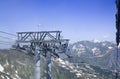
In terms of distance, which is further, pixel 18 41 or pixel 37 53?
pixel 18 41

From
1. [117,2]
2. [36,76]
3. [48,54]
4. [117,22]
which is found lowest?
[36,76]

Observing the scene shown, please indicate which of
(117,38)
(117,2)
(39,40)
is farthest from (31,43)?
(117,2)

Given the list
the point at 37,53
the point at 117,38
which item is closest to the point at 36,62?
the point at 37,53

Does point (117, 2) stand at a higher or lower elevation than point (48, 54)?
higher

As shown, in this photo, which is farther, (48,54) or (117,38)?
(48,54)

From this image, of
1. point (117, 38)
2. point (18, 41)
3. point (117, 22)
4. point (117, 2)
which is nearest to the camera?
point (117, 2)

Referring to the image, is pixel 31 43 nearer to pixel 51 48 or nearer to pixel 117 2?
pixel 51 48

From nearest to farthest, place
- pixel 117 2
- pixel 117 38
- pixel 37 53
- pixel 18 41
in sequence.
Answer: pixel 117 2, pixel 117 38, pixel 37 53, pixel 18 41

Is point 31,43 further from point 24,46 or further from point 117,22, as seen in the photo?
point 117,22

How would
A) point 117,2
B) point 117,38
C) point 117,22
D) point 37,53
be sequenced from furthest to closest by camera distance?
point 37,53, point 117,38, point 117,22, point 117,2
